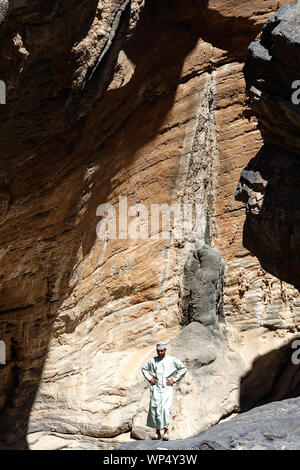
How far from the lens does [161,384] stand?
8.45 m

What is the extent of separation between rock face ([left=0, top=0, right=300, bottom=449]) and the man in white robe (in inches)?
68.6

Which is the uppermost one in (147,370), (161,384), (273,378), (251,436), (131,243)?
(131,243)

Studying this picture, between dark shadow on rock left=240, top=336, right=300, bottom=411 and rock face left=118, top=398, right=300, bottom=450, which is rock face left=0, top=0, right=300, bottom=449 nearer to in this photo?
dark shadow on rock left=240, top=336, right=300, bottom=411

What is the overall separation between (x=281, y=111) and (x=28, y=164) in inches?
151

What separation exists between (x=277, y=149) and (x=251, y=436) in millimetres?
3374

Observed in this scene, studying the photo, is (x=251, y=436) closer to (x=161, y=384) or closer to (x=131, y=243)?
(x=161, y=384)

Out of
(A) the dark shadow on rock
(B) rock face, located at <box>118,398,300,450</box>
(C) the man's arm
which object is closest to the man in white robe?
(C) the man's arm

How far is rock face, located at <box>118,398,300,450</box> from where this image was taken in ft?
23.9

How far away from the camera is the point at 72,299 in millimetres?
11938

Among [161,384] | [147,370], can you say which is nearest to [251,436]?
[161,384]

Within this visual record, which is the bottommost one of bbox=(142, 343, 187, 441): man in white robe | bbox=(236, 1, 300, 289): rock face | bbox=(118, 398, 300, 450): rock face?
bbox=(118, 398, 300, 450): rock face

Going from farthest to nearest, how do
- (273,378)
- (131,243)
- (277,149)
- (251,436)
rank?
1. (131,243)
2. (273,378)
3. (277,149)
4. (251,436)

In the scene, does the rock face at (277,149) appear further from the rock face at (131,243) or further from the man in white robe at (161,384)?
the rock face at (131,243)
